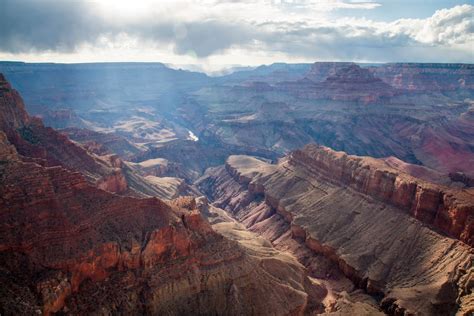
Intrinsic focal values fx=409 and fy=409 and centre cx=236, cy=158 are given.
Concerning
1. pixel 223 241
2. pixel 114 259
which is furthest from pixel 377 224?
pixel 114 259

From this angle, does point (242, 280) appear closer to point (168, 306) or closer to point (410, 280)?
point (168, 306)

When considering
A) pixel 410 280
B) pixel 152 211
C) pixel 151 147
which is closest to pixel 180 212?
pixel 152 211

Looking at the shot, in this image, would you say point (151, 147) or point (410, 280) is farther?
point (151, 147)

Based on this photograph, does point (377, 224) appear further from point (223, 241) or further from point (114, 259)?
point (114, 259)

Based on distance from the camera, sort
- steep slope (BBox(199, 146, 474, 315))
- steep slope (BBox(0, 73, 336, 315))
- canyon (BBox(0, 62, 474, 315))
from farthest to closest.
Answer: steep slope (BBox(199, 146, 474, 315)), canyon (BBox(0, 62, 474, 315)), steep slope (BBox(0, 73, 336, 315))

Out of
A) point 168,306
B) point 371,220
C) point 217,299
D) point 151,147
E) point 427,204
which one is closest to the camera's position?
point 168,306

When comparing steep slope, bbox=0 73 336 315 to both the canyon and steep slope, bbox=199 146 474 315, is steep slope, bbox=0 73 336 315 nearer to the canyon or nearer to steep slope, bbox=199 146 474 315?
the canyon

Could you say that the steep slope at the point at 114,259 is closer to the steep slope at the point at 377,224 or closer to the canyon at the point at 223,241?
the canyon at the point at 223,241

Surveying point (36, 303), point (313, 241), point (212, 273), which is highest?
point (36, 303)

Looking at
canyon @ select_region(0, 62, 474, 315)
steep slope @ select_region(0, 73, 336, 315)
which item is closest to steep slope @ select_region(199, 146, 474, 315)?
canyon @ select_region(0, 62, 474, 315)
